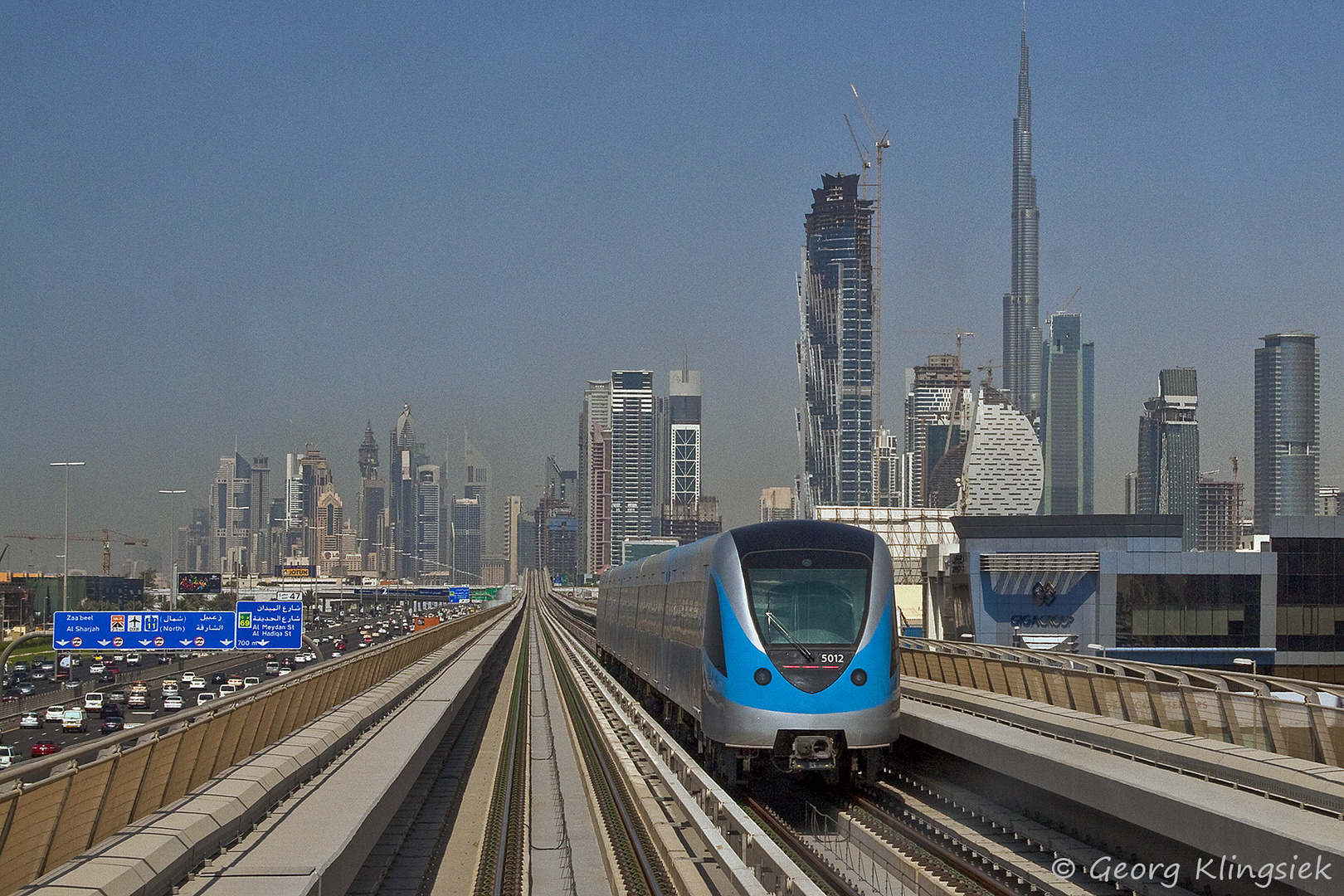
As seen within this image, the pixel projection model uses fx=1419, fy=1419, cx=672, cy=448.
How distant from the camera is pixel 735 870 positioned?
11.1 metres

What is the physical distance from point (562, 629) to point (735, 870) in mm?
97087

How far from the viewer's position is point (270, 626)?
153ft

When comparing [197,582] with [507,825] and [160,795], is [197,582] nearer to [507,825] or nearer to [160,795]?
[507,825]

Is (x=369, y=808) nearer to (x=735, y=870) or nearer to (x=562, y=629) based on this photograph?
(x=735, y=870)

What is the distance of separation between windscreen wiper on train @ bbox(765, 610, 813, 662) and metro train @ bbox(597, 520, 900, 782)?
11mm

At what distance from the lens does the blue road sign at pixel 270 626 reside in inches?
1801

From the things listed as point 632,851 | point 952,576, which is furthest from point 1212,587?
point 632,851

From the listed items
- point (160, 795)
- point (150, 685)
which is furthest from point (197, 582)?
point (160, 795)

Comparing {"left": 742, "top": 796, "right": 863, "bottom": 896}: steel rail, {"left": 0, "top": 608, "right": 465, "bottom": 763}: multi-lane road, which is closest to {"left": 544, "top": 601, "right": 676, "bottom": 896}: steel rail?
{"left": 742, "top": 796, "right": 863, "bottom": 896}: steel rail

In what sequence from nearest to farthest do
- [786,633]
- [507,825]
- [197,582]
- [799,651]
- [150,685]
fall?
[799,651], [786,633], [507,825], [150,685], [197,582]

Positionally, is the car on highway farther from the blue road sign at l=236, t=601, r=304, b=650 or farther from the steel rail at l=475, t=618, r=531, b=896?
the steel rail at l=475, t=618, r=531, b=896

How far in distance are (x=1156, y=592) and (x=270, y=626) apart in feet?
121

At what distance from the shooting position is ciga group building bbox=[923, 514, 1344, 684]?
5869cm

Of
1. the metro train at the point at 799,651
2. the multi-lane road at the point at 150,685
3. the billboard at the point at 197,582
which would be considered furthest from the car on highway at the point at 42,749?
the billboard at the point at 197,582
